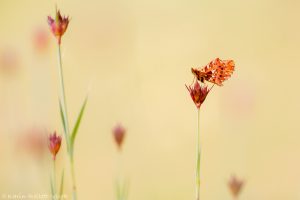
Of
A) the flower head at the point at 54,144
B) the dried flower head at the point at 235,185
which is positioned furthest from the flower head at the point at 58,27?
the dried flower head at the point at 235,185

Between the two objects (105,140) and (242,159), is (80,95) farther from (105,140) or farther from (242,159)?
(242,159)

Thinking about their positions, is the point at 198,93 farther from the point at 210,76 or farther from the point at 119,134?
the point at 119,134

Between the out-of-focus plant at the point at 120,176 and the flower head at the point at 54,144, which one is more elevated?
the flower head at the point at 54,144

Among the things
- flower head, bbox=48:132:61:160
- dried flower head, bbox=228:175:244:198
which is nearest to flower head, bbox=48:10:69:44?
flower head, bbox=48:132:61:160

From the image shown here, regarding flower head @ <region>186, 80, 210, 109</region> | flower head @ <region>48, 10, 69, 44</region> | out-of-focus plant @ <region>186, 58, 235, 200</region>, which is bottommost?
flower head @ <region>186, 80, 210, 109</region>

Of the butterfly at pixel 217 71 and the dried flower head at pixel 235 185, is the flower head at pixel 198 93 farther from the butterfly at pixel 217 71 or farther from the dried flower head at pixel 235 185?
the dried flower head at pixel 235 185

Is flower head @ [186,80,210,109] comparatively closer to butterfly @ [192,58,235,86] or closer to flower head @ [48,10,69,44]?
butterfly @ [192,58,235,86]
